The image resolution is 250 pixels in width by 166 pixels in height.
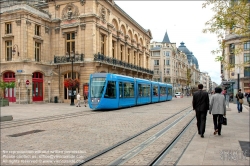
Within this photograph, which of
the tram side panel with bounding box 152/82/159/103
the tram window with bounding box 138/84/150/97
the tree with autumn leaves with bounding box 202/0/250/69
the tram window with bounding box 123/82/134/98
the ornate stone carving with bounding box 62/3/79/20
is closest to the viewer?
the tree with autumn leaves with bounding box 202/0/250/69

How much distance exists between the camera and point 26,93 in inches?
1182

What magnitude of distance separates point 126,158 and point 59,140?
294 cm

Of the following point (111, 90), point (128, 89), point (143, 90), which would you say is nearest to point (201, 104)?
point (111, 90)

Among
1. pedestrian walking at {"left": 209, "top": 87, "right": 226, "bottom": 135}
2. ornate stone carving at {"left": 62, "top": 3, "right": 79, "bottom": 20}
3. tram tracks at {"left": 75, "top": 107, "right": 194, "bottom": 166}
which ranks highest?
ornate stone carving at {"left": 62, "top": 3, "right": 79, "bottom": 20}

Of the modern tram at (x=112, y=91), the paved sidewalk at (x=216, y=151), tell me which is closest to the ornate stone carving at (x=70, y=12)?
the modern tram at (x=112, y=91)

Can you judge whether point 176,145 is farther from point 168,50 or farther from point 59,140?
point 168,50

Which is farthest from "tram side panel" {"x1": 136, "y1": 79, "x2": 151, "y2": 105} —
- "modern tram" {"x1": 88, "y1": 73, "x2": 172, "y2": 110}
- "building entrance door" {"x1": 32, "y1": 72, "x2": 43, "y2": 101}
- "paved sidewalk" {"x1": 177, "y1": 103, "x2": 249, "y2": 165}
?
"paved sidewalk" {"x1": 177, "y1": 103, "x2": 249, "y2": 165}

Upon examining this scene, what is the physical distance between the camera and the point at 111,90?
1953 centimetres

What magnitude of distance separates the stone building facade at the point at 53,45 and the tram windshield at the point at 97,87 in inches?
462

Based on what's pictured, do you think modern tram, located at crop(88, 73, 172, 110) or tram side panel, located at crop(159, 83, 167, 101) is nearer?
modern tram, located at crop(88, 73, 172, 110)

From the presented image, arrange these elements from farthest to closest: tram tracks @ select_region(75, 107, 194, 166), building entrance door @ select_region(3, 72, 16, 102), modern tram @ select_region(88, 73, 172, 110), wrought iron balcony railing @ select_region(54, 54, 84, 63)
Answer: wrought iron balcony railing @ select_region(54, 54, 84, 63) < building entrance door @ select_region(3, 72, 16, 102) < modern tram @ select_region(88, 73, 172, 110) < tram tracks @ select_region(75, 107, 194, 166)

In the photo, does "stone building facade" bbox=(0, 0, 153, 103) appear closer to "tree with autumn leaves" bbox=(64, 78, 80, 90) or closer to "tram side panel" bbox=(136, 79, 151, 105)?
"tree with autumn leaves" bbox=(64, 78, 80, 90)

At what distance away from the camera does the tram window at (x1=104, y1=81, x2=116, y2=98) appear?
19.2 m

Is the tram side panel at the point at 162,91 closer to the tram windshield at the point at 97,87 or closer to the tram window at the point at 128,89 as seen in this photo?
the tram window at the point at 128,89
